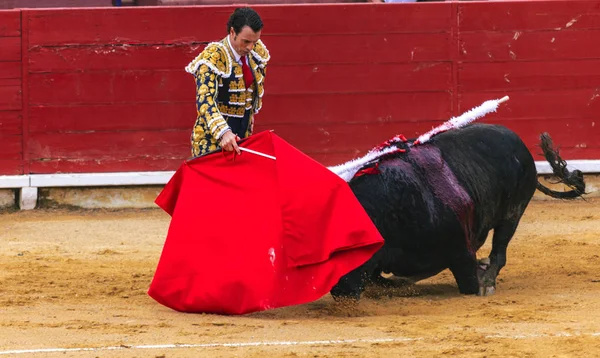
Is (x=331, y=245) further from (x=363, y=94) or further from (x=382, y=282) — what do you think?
(x=363, y=94)

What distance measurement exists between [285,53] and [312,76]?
0.24m

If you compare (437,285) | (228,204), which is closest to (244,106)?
(228,204)

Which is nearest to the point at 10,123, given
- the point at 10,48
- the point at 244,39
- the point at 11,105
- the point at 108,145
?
the point at 11,105

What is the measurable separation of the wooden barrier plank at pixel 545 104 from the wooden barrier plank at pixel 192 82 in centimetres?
29

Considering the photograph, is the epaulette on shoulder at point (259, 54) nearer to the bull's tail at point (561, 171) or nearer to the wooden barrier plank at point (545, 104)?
the bull's tail at point (561, 171)

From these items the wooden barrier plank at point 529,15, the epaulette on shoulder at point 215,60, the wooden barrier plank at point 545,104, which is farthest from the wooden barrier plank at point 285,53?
the epaulette on shoulder at point 215,60

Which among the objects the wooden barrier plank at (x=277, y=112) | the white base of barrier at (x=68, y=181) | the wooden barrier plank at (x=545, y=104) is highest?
the wooden barrier plank at (x=545, y=104)

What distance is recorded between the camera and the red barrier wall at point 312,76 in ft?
24.0

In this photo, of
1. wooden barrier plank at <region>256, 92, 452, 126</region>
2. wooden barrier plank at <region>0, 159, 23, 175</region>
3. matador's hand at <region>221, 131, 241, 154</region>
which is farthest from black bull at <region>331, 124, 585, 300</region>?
wooden barrier plank at <region>0, 159, 23, 175</region>

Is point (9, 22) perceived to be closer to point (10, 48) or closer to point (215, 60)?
point (10, 48)

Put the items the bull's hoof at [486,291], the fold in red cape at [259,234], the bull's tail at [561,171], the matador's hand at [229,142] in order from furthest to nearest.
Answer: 1. the bull's tail at [561,171]
2. the bull's hoof at [486,291]
3. the matador's hand at [229,142]
4. the fold in red cape at [259,234]

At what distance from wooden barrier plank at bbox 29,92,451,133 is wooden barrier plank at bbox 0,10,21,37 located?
20.4 inches

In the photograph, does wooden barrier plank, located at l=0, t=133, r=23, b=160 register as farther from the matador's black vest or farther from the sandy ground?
the matador's black vest

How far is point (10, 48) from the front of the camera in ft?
23.8
